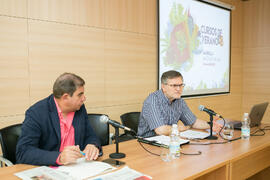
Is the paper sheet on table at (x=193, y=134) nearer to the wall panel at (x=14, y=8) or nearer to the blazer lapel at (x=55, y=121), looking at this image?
the blazer lapel at (x=55, y=121)

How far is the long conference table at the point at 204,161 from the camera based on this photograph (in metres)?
1.55

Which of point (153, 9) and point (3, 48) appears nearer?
point (3, 48)

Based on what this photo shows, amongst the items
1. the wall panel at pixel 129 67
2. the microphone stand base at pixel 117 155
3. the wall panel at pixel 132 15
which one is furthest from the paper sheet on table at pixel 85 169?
the wall panel at pixel 132 15

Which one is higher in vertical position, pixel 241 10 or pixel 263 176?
pixel 241 10

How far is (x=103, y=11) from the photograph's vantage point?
3.11m

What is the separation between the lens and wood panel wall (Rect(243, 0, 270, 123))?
5066 millimetres

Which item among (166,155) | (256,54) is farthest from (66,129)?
(256,54)

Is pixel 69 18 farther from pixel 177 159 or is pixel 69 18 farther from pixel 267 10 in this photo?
pixel 267 10

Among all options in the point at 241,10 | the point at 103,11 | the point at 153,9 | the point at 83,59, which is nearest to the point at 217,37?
the point at 241,10

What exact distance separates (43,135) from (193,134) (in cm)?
141

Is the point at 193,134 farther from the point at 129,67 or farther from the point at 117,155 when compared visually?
the point at 129,67

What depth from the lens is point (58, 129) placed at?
1.78 metres

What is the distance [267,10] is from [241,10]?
521mm

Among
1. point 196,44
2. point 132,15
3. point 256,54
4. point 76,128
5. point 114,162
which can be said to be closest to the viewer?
point 114,162
